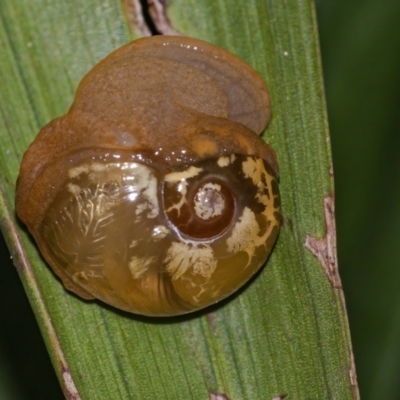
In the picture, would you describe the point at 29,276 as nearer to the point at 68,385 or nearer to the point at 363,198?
the point at 68,385

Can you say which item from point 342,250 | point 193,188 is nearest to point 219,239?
point 193,188

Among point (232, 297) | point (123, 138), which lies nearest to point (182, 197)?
point (123, 138)

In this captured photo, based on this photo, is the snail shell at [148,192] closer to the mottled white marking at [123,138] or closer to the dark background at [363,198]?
the mottled white marking at [123,138]

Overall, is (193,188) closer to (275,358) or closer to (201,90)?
(201,90)

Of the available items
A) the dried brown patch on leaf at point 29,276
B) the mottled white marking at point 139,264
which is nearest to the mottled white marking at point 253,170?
the mottled white marking at point 139,264

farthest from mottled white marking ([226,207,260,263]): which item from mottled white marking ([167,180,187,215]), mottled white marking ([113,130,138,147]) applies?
mottled white marking ([113,130,138,147])
